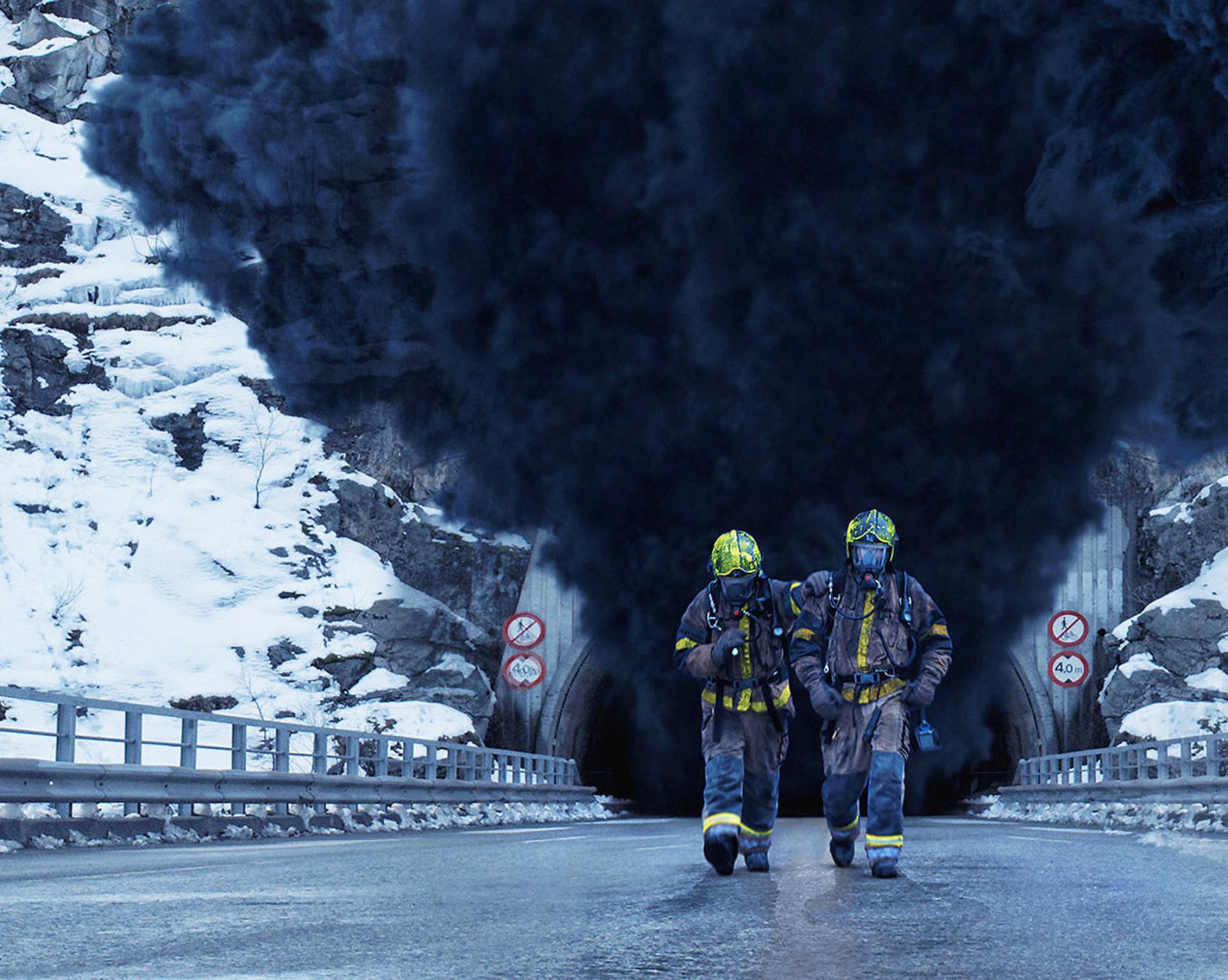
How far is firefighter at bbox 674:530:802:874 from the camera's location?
9586 millimetres

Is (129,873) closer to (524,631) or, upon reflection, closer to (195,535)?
(524,631)

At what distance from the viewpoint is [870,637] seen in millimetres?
9609

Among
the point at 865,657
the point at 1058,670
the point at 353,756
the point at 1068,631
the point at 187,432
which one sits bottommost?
the point at 353,756

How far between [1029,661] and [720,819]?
2917 centimetres

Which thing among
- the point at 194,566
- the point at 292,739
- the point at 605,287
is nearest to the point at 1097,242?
the point at 605,287

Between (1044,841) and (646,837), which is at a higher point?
(1044,841)

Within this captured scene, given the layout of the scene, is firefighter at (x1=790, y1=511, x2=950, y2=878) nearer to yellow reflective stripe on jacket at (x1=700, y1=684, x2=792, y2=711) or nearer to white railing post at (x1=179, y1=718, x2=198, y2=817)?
yellow reflective stripe on jacket at (x1=700, y1=684, x2=792, y2=711)

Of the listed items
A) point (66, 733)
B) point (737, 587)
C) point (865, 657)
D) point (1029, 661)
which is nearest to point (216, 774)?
point (66, 733)

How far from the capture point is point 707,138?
30469 mm

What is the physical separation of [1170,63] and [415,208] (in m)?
23.6

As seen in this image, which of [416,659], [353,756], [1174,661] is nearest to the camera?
[353,756]

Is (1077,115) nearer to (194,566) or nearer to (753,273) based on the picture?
(753,273)

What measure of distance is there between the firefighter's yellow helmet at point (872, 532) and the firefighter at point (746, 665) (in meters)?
0.45

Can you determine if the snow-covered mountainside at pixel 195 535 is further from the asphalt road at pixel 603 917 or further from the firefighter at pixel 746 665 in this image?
the firefighter at pixel 746 665
